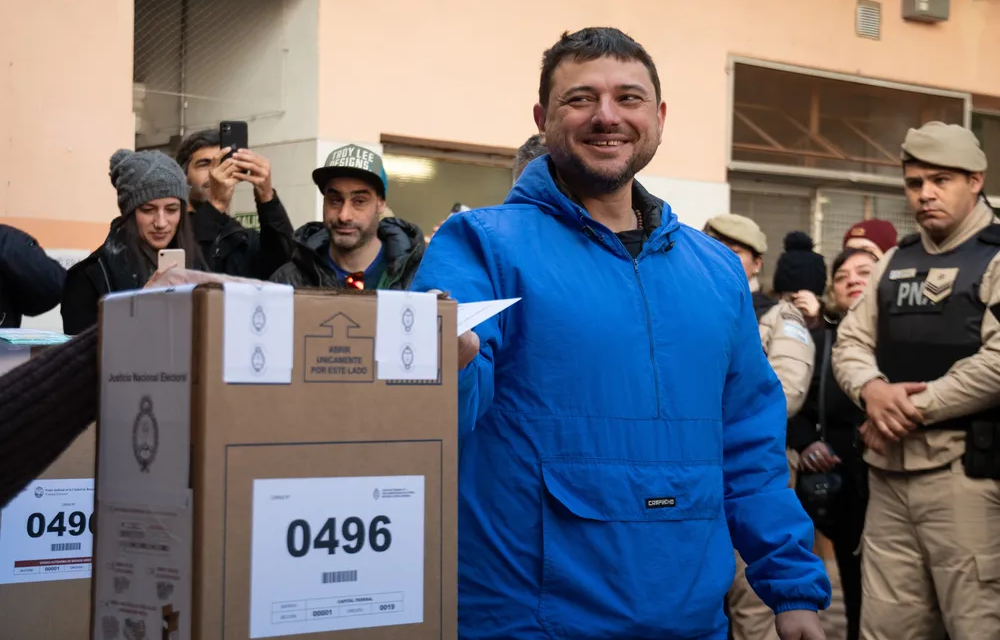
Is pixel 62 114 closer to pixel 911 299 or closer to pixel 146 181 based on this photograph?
pixel 146 181

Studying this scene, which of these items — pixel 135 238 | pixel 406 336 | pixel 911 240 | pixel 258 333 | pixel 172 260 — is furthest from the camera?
pixel 911 240

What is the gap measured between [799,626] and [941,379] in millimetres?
2478

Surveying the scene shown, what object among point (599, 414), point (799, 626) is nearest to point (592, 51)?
point (599, 414)

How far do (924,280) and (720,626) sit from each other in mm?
2875

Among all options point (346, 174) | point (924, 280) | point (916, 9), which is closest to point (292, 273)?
point (346, 174)

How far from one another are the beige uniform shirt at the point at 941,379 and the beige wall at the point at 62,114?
4167 millimetres

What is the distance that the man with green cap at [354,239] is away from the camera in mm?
4953

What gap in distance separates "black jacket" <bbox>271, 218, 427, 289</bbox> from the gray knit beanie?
1.51 feet

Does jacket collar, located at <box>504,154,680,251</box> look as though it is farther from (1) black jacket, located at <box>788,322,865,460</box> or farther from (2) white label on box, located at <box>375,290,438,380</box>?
(1) black jacket, located at <box>788,322,865,460</box>

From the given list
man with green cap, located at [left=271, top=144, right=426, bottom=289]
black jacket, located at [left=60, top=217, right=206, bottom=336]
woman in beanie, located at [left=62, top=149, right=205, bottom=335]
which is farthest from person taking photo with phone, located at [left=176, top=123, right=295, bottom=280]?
black jacket, located at [left=60, top=217, right=206, bottom=336]

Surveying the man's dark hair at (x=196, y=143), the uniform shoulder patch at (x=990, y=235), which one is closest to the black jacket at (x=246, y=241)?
the man's dark hair at (x=196, y=143)

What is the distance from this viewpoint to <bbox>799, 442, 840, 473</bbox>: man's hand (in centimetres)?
589

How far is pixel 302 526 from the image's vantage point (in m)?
1.81

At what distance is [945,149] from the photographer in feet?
17.2
